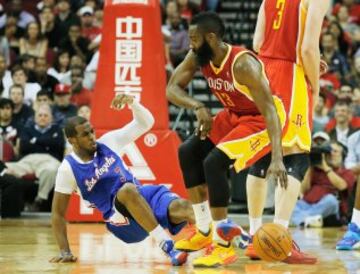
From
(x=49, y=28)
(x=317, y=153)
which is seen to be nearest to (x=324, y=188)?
(x=317, y=153)

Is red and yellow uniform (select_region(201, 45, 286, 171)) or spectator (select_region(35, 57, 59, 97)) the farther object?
spectator (select_region(35, 57, 59, 97))

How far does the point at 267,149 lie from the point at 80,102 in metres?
Result: 6.52

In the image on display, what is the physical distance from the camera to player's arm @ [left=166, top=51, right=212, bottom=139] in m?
6.58

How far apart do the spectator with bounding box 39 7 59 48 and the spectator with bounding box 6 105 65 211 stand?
3674 millimetres

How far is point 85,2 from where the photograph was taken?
1596 cm

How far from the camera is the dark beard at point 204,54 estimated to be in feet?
21.7

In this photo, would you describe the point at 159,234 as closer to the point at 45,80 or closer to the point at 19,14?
the point at 45,80

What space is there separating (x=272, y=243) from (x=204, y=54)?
1.34 meters

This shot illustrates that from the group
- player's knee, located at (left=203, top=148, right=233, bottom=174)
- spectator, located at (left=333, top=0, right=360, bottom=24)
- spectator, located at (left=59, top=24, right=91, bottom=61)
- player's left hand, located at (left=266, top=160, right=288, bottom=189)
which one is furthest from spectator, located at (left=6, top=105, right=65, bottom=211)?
spectator, located at (left=333, top=0, right=360, bottom=24)

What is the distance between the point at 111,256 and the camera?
731 cm

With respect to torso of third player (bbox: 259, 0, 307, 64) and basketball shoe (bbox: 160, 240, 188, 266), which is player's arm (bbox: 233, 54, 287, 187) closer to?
torso of third player (bbox: 259, 0, 307, 64)

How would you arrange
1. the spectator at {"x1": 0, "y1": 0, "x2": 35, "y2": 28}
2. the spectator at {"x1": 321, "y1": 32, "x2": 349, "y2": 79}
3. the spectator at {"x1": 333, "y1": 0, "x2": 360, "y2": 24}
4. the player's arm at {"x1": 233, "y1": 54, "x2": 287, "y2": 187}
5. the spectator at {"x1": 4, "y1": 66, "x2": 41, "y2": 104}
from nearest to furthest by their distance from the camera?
1. the player's arm at {"x1": 233, "y1": 54, "x2": 287, "y2": 187}
2. the spectator at {"x1": 4, "y1": 66, "x2": 41, "y2": 104}
3. the spectator at {"x1": 321, "y1": 32, "x2": 349, "y2": 79}
4. the spectator at {"x1": 0, "y1": 0, "x2": 35, "y2": 28}
5. the spectator at {"x1": 333, "y1": 0, "x2": 360, "y2": 24}

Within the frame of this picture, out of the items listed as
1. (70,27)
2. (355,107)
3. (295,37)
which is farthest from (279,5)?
(70,27)

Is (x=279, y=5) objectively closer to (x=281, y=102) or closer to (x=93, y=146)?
(x=281, y=102)
